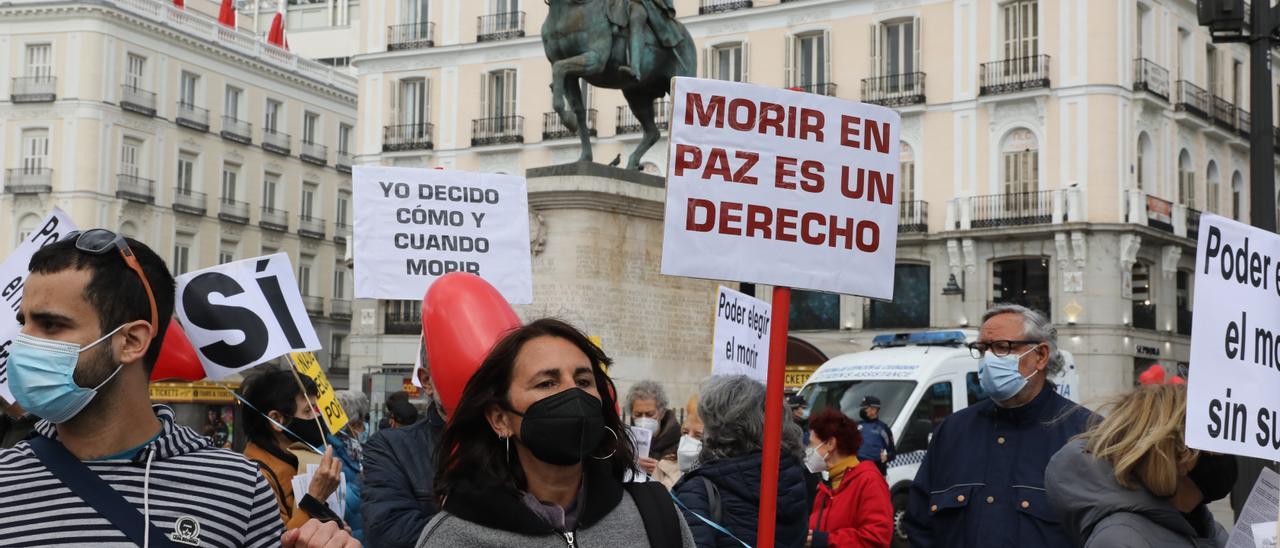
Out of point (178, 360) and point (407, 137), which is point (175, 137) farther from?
point (178, 360)

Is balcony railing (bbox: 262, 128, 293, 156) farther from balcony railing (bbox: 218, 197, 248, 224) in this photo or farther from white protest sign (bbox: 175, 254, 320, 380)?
white protest sign (bbox: 175, 254, 320, 380)

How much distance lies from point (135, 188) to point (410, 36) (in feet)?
35.7

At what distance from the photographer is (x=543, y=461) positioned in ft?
9.76

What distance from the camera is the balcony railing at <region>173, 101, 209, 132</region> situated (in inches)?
1933

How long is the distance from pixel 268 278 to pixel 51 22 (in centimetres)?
4490

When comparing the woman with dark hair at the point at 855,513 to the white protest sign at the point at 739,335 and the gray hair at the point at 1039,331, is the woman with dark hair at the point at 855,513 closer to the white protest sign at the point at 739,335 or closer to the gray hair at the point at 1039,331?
the gray hair at the point at 1039,331

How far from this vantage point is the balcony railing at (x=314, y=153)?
54.2 m

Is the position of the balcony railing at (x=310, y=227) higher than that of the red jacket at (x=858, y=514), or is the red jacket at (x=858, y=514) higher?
the balcony railing at (x=310, y=227)

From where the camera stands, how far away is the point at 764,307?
9148mm

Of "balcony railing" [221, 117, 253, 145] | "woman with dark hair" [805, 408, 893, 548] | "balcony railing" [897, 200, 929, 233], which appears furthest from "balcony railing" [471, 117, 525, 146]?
"woman with dark hair" [805, 408, 893, 548]

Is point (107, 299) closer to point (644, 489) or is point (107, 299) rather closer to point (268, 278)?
point (644, 489)

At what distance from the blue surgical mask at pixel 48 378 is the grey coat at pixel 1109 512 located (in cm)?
229

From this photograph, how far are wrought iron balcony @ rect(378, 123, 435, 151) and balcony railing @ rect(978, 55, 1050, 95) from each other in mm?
15829

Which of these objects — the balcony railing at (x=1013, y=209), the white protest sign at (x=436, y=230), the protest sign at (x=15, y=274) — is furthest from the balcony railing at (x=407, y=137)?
the protest sign at (x=15, y=274)
